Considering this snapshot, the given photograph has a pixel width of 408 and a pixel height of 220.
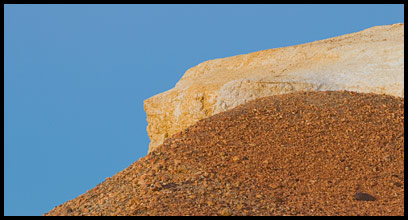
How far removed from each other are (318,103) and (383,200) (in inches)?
138

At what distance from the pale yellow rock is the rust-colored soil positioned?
2266 millimetres

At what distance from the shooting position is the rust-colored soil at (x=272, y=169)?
6359 millimetres

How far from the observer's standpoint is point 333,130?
846 centimetres

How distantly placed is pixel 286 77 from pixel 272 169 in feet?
17.6

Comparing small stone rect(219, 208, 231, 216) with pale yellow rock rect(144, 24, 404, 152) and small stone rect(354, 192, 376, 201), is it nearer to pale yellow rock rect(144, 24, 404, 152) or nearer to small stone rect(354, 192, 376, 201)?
small stone rect(354, 192, 376, 201)

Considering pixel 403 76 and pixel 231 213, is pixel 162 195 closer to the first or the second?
pixel 231 213

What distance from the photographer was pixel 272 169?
731 cm

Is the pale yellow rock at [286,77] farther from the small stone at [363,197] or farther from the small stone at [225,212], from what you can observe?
the small stone at [225,212]

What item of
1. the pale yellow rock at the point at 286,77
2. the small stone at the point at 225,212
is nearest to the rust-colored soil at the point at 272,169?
the small stone at the point at 225,212

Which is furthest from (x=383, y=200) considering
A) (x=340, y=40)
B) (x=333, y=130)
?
(x=340, y=40)

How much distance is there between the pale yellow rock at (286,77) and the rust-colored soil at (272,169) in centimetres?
227

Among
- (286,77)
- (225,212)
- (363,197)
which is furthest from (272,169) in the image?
(286,77)

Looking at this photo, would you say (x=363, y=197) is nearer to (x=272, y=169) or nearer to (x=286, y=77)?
(x=272, y=169)

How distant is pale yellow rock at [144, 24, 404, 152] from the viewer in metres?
11.9
